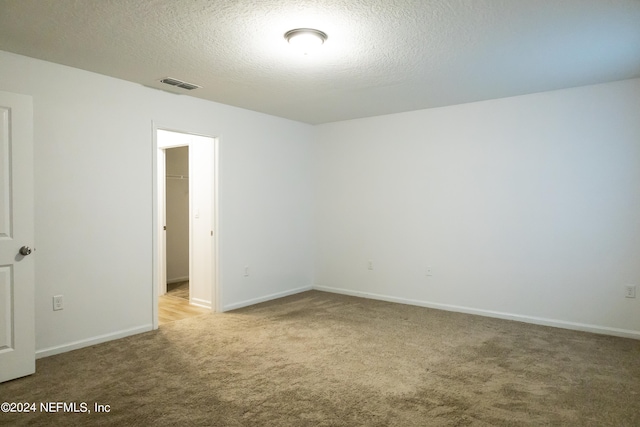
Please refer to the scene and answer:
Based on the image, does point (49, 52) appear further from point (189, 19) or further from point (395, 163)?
point (395, 163)

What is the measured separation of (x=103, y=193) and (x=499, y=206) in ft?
13.7

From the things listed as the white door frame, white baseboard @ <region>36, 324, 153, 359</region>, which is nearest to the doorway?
the white door frame

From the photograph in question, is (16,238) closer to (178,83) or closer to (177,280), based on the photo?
(178,83)

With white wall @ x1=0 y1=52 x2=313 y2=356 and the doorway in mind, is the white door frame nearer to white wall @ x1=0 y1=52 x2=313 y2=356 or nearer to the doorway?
white wall @ x1=0 y1=52 x2=313 y2=356

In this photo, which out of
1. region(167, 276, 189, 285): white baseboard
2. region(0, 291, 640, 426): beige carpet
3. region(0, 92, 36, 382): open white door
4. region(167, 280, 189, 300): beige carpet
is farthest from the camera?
region(167, 276, 189, 285): white baseboard

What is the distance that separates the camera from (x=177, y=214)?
23.5ft

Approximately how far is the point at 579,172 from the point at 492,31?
2.18 meters

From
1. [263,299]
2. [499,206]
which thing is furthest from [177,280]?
[499,206]

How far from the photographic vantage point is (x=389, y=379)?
3.02 meters

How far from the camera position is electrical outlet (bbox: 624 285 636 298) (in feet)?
13.0

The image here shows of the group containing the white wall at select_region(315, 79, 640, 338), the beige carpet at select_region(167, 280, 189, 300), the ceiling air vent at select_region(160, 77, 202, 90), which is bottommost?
the beige carpet at select_region(167, 280, 189, 300)

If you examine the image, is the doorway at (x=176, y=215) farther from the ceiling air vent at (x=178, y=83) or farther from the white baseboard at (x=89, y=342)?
the ceiling air vent at (x=178, y=83)

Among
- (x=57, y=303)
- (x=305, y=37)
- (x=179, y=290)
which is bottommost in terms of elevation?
(x=179, y=290)

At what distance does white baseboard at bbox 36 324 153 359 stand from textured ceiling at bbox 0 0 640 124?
2.43 m
